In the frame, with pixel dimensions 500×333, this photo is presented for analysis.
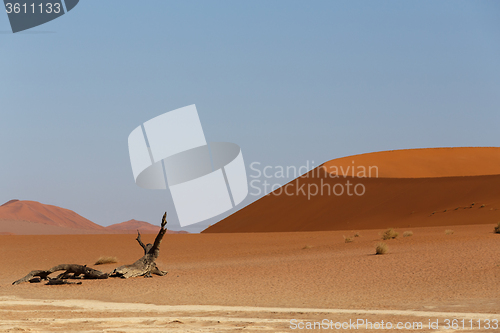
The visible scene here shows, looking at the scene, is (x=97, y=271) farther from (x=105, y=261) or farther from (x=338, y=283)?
(x=338, y=283)

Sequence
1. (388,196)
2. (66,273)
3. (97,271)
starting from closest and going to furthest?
(66,273)
(97,271)
(388,196)

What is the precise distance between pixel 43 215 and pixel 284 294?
126 m

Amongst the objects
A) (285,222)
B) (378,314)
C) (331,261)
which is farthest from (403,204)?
(378,314)

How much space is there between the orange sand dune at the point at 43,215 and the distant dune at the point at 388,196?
63.2m

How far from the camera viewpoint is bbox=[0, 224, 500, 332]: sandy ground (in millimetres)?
9000

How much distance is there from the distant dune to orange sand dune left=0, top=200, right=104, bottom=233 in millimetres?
63216

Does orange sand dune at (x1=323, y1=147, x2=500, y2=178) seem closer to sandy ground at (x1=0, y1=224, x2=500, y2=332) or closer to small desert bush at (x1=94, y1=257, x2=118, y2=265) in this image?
small desert bush at (x1=94, y1=257, x2=118, y2=265)

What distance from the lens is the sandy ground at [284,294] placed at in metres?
9.00

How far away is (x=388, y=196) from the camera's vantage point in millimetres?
56500

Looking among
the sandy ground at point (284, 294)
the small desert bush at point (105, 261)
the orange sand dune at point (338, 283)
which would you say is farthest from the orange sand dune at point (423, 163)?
the sandy ground at point (284, 294)

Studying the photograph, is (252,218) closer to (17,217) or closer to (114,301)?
(114,301)

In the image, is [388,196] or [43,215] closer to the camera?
[388,196]

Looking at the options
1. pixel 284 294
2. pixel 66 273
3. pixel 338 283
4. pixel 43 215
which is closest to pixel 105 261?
pixel 66 273

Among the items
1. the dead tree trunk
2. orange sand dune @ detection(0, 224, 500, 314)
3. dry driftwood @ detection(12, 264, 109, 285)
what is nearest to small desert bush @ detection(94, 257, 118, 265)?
orange sand dune @ detection(0, 224, 500, 314)
